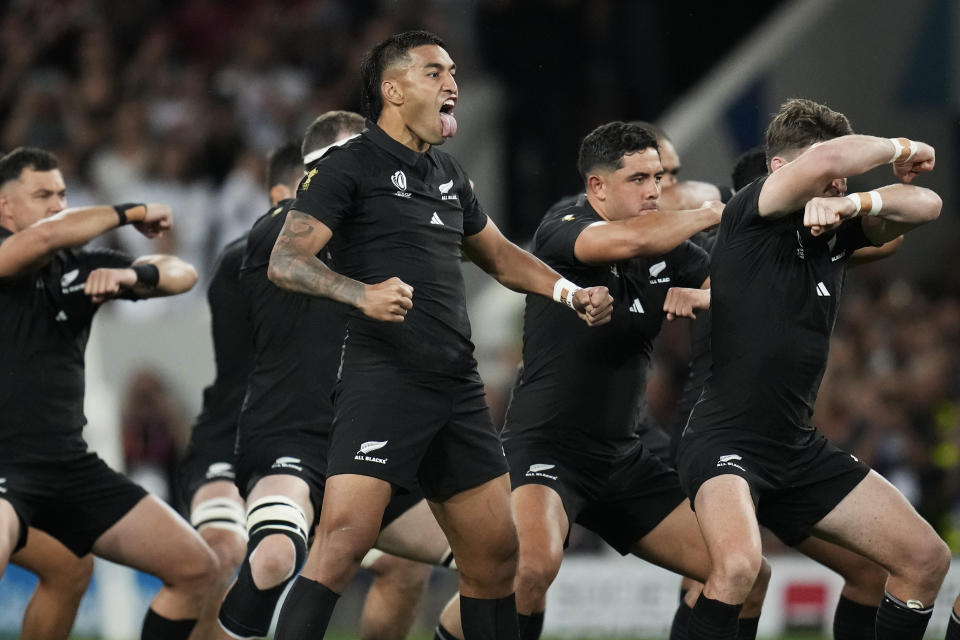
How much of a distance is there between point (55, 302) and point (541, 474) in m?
2.52

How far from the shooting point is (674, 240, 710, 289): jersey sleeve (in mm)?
7848

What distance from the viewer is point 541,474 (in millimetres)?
7418

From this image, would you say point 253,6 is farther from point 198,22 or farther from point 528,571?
point 528,571

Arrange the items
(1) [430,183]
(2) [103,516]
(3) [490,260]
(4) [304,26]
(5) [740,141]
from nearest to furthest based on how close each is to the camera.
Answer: (1) [430,183] → (3) [490,260] → (2) [103,516] → (5) [740,141] → (4) [304,26]

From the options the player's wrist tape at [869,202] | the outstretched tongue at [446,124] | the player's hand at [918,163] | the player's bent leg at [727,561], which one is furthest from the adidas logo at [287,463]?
the player's hand at [918,163]

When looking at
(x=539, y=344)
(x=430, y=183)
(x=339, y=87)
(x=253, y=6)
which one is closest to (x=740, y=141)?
(x=339, y=87)

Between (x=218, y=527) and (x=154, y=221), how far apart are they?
5.67ft

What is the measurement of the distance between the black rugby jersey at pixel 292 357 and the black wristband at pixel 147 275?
0.52 m

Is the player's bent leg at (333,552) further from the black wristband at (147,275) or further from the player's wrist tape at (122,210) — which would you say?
the player's wrist tape at (122,210)

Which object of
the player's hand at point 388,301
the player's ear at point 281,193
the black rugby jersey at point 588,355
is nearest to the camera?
the player's hand at point 388,301

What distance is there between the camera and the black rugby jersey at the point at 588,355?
7.52 meters

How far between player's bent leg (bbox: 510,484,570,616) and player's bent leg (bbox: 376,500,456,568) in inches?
26.0

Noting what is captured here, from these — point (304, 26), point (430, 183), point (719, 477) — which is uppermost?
point (304, 26)

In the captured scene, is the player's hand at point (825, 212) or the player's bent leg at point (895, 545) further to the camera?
the player's bent leg at point (895, 545)
